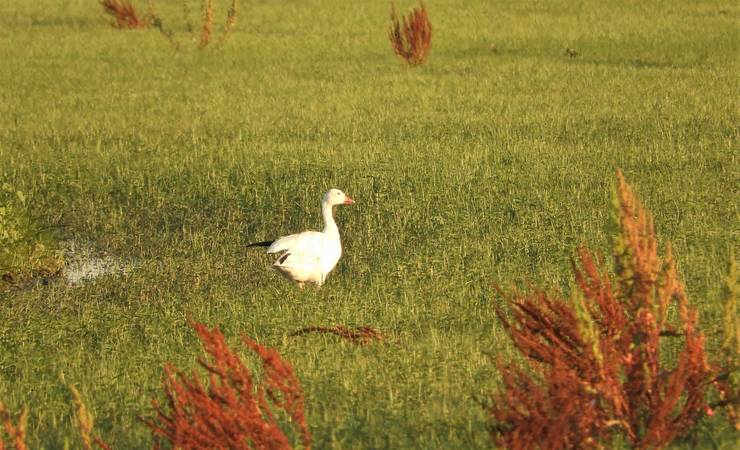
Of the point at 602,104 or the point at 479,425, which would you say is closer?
the point at 479,425

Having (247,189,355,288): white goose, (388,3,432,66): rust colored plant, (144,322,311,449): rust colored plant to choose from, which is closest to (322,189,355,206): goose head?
(247,189,355,288): white goose

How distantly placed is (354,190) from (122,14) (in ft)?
55.5

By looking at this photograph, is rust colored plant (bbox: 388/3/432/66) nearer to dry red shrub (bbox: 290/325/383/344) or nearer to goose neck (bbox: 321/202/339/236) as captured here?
goose neck (bbox: 321/202/339/236)

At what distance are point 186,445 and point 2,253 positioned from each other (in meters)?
5.25

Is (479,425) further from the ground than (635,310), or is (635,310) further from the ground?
(635,310)

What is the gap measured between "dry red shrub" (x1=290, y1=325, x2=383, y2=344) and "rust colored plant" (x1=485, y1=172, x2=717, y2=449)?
205cm

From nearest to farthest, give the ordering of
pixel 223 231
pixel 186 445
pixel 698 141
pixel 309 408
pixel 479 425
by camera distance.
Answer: pixel 186 445, pixel 479 425, pixel 309 408, pixel 223 231, pixel 698 141

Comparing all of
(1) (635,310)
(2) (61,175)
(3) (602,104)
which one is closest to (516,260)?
(1) (635,310)

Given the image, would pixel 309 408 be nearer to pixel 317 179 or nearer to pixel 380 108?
pixel 317 179

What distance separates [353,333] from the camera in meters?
6.96

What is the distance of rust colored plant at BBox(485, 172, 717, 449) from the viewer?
4445mm

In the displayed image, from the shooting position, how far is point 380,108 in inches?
653

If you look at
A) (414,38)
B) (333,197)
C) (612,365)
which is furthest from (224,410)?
(414,38)

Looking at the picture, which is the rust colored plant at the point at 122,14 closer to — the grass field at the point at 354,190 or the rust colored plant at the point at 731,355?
the grass field at the point at 354,190
